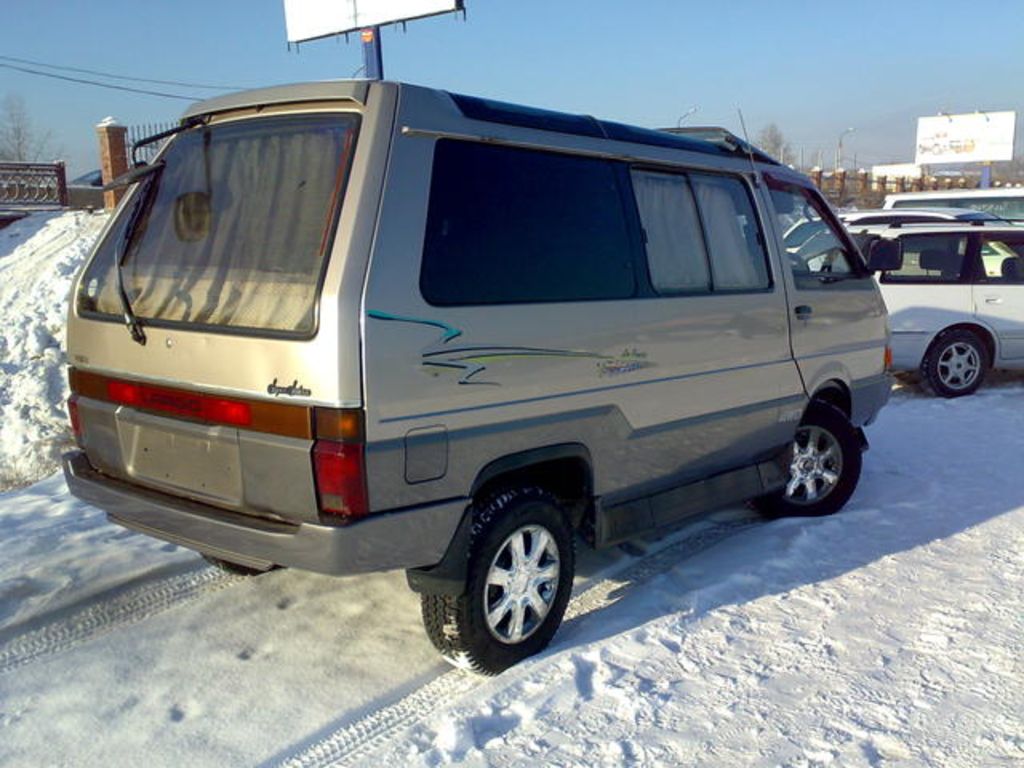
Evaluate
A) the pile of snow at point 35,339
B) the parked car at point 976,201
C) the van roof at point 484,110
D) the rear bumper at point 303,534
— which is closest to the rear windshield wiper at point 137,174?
the van roof at point 484,110

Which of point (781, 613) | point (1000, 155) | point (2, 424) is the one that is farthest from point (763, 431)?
point (1000, 155)

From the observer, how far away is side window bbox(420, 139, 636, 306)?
10.3 ft

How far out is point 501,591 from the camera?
138 inches

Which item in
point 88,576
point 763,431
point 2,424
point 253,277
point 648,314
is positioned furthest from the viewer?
point 2,424

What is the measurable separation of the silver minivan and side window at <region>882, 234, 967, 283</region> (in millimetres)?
5834

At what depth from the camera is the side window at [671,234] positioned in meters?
4.05

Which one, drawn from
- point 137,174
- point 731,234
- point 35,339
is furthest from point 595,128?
point 35,339

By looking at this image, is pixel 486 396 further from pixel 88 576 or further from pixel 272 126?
pixel 88 576

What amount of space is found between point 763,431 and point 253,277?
2884 mm

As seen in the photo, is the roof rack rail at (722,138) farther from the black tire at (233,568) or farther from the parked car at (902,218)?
the parked car at (902,218)

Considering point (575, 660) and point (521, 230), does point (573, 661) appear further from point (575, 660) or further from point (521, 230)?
point (521, 230)

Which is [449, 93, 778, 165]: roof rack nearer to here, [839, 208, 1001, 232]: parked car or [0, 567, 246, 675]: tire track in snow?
[0, 567, 246, 675]: tire track in snow

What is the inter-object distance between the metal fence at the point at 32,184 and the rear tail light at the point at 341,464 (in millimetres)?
19003

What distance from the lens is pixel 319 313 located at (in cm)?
284
